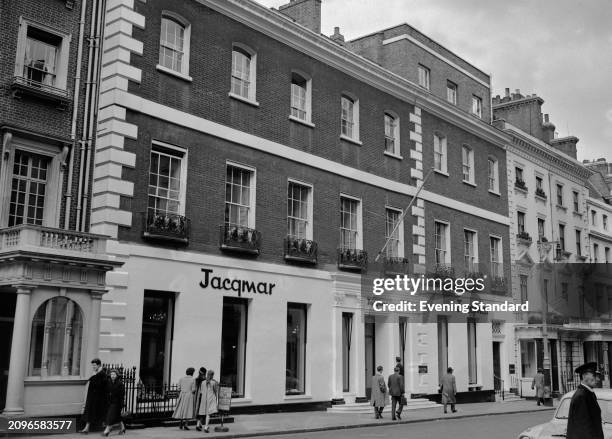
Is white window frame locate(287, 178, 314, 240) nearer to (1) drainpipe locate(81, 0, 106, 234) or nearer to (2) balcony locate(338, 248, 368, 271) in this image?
(2) balcony locate(338, 248, 368, 271)

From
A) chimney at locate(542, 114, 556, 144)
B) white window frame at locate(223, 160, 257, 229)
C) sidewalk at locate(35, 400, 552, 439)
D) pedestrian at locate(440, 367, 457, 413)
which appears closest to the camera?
sidewalk at locate(35, 400, 552, 439)

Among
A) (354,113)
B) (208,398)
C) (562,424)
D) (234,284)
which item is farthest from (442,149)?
(562,424)

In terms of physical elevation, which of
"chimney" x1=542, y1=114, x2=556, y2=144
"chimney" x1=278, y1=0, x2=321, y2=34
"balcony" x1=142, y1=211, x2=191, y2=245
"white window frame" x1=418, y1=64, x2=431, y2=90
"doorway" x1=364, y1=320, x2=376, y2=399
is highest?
"chimney" x1=542, y1=114, x2=556, y2=144

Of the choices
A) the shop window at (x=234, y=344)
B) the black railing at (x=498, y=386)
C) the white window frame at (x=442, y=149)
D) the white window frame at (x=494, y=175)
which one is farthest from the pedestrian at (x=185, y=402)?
the white window frame at (x=494, y=175)

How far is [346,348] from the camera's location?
1056 inches

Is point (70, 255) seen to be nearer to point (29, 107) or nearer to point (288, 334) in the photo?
point (29, 107)

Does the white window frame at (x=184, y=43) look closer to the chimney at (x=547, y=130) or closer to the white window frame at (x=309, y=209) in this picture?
the white window frame at (x=309, y=209)

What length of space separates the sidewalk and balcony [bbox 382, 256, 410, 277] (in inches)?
210

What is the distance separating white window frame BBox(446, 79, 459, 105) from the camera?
3584cm

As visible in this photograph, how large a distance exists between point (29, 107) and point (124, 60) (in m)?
3.15

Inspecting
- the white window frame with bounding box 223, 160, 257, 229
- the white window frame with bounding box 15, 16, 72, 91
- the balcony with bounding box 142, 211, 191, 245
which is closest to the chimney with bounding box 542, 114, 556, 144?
the white window frame with bounding box 223, 160, 257, 229

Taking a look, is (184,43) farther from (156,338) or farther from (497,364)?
(497,364)

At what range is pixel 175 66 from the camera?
2212 centimetres

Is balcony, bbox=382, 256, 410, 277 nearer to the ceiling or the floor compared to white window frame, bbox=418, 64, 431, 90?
nearer to the floor
